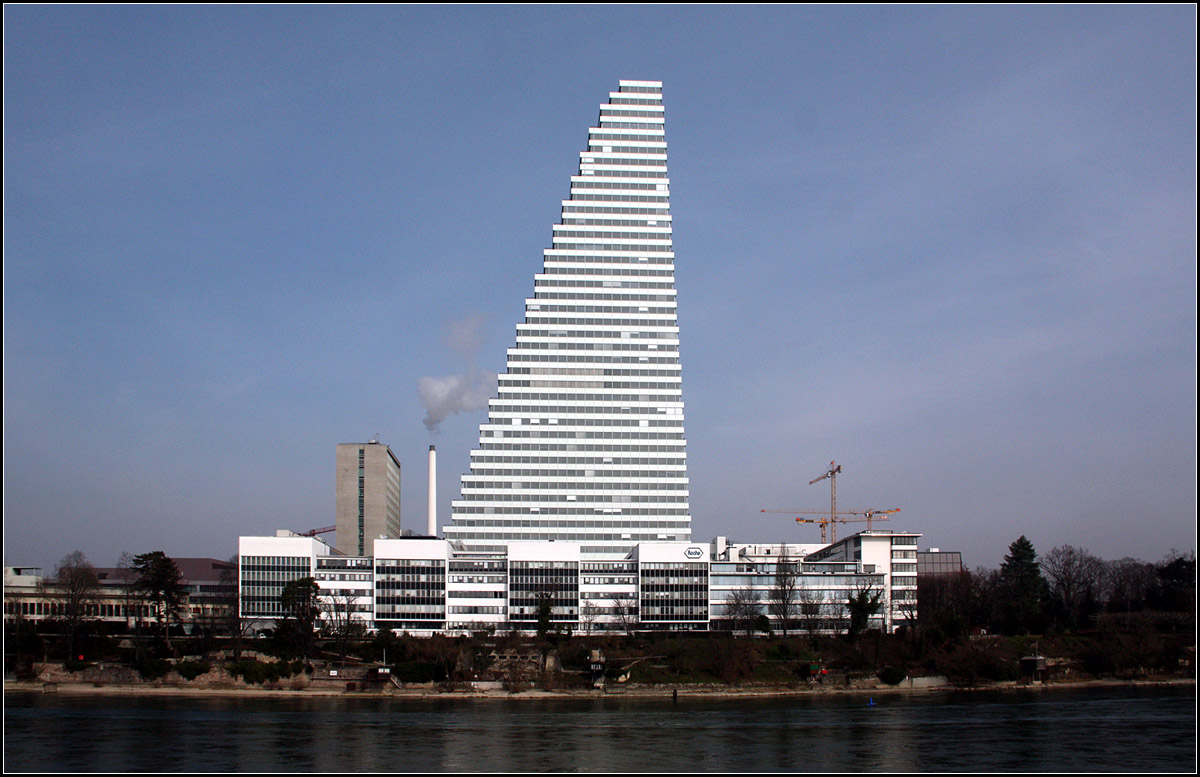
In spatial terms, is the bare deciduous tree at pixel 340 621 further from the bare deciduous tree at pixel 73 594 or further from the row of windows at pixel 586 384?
the row of windows at pixel 586 384

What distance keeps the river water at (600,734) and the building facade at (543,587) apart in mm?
40452

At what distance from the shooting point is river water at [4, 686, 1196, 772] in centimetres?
7475

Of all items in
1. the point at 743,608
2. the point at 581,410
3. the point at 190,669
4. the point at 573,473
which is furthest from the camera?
the point at 581,410

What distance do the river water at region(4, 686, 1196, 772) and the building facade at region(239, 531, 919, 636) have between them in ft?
133

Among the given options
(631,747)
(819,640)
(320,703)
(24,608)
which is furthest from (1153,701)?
(24,608)

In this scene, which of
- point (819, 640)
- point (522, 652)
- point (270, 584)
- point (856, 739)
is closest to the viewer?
point (856, 739)

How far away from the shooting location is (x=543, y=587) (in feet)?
544

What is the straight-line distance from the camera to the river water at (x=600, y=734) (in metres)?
74.8

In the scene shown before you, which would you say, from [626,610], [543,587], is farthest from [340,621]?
[626,610]

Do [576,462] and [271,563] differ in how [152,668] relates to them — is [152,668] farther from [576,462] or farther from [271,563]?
[576,462]

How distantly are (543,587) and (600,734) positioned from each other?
77.8 meters

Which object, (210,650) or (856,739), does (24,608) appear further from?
(856,739)

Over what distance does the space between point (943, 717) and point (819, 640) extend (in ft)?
153

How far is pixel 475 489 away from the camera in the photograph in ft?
627
